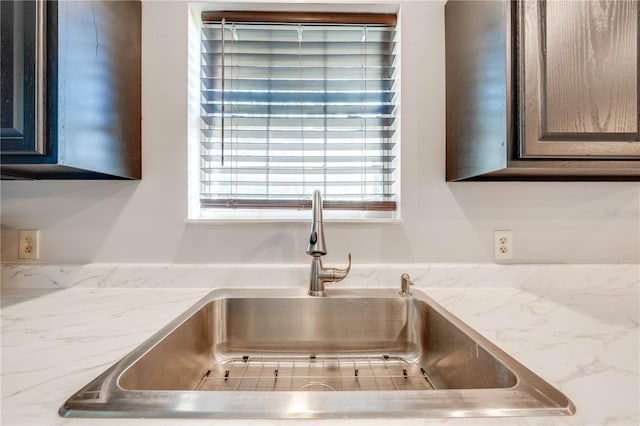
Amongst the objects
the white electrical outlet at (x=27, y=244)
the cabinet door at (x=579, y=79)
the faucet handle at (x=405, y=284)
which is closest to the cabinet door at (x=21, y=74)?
the white electrical outlet at (x=27, y=244)

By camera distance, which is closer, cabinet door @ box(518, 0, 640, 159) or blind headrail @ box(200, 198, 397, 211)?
cabinet door @ box(518, 0, 640, 159)

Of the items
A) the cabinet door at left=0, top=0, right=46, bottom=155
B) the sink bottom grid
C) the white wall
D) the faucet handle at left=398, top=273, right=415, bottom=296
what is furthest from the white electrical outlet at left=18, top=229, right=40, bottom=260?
the faucet handle at left=398, top=273, right=415, bottom=296

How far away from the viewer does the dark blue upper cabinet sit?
28.2 inches

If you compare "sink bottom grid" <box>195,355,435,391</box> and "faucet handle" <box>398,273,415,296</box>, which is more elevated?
"faucet handle" <box>398,273,415,296</box>

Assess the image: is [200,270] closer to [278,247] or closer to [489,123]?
[278,247]

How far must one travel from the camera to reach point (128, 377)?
55 centimetres

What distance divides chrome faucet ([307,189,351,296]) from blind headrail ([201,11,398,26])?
0.68 metres

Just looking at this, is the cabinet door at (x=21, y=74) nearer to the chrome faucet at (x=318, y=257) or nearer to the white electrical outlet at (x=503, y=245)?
the chrome faucet at (x=318, y=257)

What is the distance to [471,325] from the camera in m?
0.77

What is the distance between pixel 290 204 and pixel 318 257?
279mm

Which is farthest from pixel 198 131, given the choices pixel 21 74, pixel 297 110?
pixel 21 74

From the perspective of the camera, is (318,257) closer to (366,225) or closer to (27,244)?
(366,225)

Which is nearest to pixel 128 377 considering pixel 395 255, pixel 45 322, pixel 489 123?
pixel 45 322

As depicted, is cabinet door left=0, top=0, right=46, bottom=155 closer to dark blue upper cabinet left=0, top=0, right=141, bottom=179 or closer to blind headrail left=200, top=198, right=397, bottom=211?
dark blue upper cabinet left=0, top=0, right=141, bottom=179
